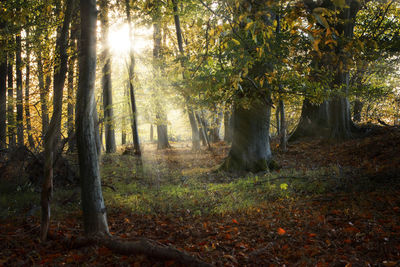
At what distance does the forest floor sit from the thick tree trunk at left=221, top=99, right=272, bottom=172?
58.4 inches

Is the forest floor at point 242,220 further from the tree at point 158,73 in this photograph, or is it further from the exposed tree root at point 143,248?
the tree at point 158,73

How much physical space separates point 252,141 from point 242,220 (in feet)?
17.9

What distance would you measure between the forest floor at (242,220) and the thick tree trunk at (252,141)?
1484 millimetres

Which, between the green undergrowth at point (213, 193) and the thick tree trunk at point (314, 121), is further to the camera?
the thick tree trunk at point (314, 121)

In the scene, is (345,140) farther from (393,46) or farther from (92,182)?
(92,182)

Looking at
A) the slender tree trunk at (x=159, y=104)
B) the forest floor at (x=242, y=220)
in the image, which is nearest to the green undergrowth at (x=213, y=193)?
the forest floor at (x=242, y=220)

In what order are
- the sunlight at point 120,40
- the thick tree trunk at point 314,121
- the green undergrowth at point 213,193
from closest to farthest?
1. the green undergrowth at point 213,193
2. the sunlight at point 120,40
3. the thick tree trunk at point 314,121

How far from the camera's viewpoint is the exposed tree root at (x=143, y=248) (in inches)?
128

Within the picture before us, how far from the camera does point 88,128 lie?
4.00 metres

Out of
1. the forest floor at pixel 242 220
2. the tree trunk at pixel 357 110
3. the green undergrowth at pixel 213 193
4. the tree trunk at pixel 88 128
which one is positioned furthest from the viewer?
the tree trunk at pixel 357 110

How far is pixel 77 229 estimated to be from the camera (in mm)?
4902

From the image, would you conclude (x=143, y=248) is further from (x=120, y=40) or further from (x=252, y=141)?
(x=120, y=40)

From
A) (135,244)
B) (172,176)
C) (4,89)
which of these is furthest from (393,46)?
(4,89)

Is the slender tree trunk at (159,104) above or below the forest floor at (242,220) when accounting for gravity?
above
